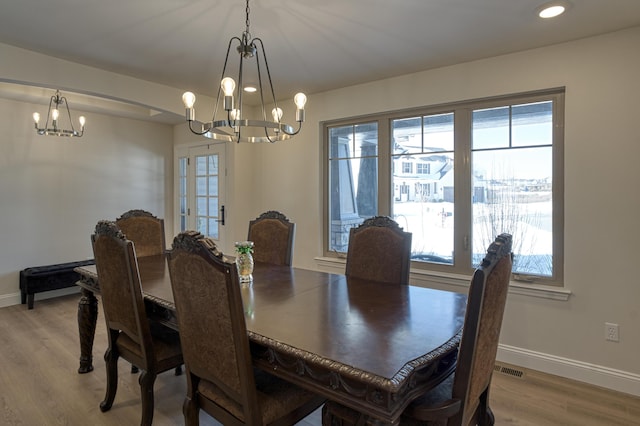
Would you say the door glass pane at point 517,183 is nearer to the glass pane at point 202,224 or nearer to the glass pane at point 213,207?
the glass pane at point 213,207

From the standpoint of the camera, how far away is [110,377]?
2.27m

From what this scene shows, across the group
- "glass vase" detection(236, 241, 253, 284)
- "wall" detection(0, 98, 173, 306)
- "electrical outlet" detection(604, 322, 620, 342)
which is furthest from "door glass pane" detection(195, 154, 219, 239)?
"electrical outlet" detection(604, 322, 620, 342)

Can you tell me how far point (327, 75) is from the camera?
3549mm

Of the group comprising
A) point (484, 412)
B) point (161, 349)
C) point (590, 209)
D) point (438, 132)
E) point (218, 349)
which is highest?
point (438, 132)

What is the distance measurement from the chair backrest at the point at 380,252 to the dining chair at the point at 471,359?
968 mm

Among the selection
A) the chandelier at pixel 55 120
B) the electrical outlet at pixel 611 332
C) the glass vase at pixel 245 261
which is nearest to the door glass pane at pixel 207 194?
the chandelier at pixel 55 120

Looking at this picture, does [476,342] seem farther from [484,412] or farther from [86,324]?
[86,324]

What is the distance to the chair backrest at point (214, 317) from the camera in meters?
1.38

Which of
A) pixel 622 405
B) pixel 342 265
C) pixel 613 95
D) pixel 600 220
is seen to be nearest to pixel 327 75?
pixel 342 265

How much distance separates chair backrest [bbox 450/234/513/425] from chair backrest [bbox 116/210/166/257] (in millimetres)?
2892

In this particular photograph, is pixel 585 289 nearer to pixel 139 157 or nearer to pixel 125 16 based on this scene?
pixel 125 16

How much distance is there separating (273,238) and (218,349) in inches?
67.3

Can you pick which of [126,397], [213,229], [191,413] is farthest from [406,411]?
[213,229]

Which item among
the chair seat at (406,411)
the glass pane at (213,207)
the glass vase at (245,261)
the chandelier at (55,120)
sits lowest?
the chair seat at (406,411)
